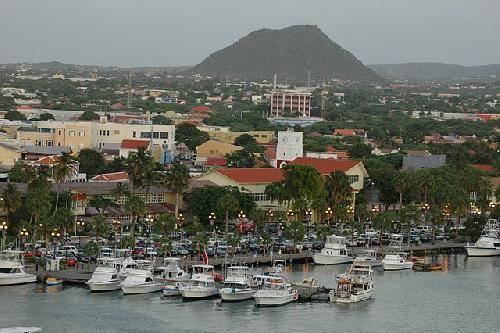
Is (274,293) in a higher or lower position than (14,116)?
lower

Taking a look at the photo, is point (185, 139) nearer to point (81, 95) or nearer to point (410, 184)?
point (410, 184)

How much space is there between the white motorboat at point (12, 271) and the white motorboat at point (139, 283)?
3552mm

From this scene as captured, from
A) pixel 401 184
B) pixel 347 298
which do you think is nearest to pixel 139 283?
pixel 347 298

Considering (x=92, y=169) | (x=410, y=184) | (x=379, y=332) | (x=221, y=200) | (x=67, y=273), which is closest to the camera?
(x=379, y=332)

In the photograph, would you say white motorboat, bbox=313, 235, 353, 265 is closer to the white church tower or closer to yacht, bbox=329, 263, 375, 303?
yacht, bbox=329, 263, 375, 303

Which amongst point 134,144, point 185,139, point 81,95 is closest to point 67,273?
point 134,144

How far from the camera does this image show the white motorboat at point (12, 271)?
47.1m

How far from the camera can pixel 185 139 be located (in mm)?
105812

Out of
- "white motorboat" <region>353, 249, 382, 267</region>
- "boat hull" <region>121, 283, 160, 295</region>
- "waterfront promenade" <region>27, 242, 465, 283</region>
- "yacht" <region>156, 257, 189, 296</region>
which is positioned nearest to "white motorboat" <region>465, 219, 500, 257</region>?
"waterfront promenade" <region>27, 242, 465, 283</region>

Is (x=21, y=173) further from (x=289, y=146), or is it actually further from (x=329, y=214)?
(x=289, y=146)

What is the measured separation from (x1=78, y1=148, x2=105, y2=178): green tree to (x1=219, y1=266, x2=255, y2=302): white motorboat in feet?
96.3

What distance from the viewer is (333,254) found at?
56.2m

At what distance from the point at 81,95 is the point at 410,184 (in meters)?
129

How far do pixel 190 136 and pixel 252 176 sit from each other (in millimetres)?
37901
